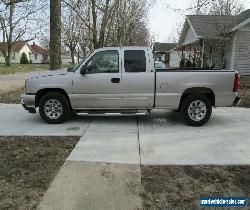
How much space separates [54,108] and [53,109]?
0.04m

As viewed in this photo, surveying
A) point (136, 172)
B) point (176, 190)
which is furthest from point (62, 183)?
point (176, 190)

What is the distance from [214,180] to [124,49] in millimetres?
4731

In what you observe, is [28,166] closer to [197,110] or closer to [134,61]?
[134,61]

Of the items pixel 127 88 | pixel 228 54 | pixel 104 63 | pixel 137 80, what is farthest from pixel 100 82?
pixel 228 54

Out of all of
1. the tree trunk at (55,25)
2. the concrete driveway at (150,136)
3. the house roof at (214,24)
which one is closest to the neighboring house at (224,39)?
the house roof at (214,24)

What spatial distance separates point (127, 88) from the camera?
925cm

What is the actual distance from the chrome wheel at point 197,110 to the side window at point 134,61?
152 cm

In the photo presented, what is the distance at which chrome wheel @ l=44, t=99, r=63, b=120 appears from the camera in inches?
372

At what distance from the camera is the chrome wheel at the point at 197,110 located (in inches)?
369

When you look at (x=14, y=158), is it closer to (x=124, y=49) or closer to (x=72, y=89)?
(x=72, y=89)

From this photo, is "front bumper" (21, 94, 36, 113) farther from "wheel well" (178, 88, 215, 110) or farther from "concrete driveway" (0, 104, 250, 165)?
"wheel well" (178, 88, 215, 110)

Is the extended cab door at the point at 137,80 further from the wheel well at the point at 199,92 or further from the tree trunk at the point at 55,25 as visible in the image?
the tree trunk at the point at 55,25

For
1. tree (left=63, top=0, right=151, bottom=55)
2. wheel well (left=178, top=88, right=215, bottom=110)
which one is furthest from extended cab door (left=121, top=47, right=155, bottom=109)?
tree (left=63, top=0, right=151, bottom=55)

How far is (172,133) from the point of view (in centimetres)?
A: 858
